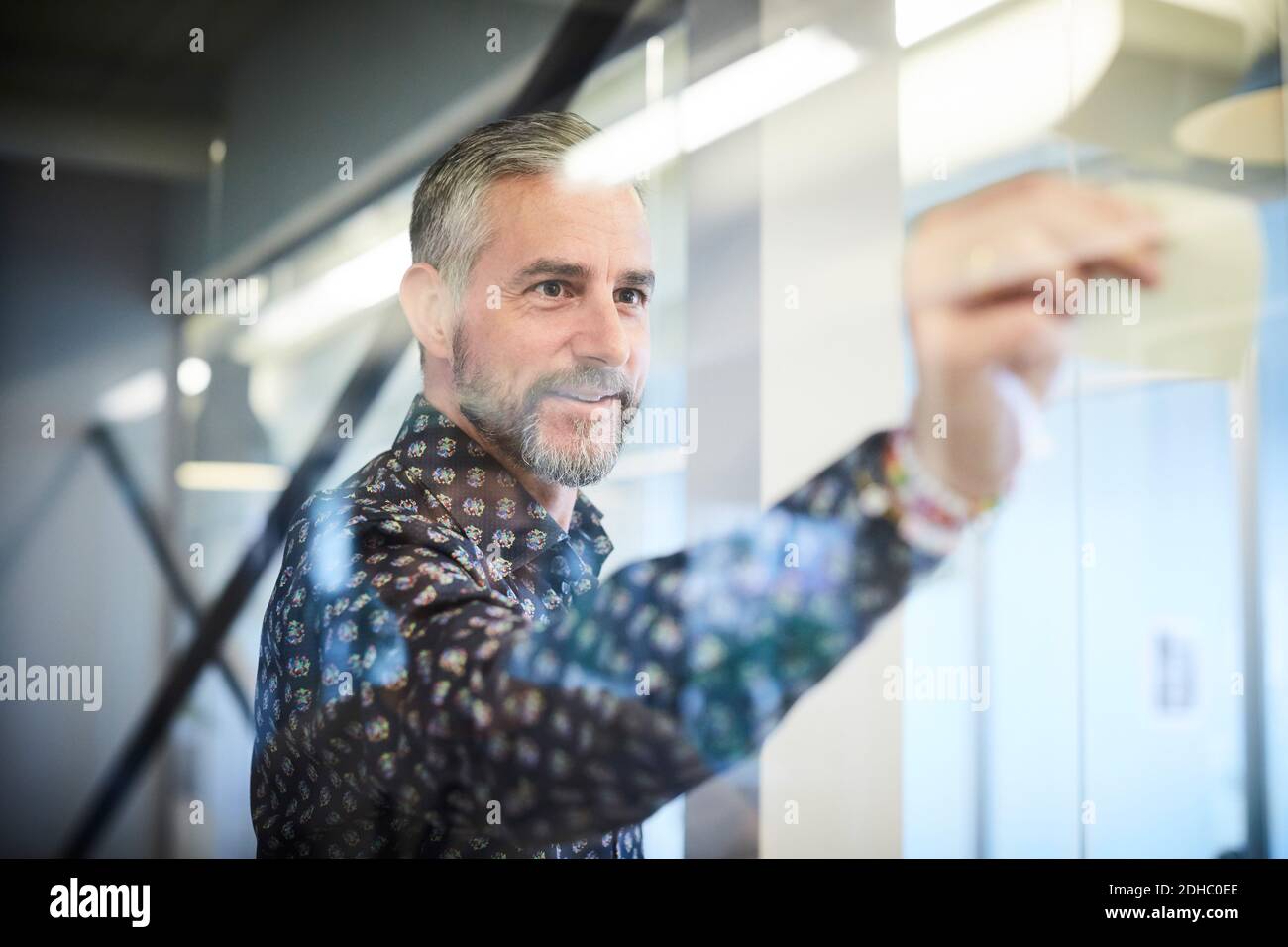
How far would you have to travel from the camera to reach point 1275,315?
2102mm

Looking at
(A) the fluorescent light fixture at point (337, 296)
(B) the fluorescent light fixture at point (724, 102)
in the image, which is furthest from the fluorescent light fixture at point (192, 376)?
(B) the fluorescent light fixture at point (724, 102)

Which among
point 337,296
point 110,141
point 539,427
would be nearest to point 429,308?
point 337,296

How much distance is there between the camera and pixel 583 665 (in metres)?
1.50

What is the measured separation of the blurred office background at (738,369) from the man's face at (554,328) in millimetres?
73

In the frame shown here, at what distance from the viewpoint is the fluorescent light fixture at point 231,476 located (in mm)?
1855

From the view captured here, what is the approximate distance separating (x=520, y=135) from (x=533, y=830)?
118cm

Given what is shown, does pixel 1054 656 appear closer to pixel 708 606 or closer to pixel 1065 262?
pixel 708 606

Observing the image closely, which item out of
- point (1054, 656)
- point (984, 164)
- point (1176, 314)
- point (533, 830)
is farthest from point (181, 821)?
point (1176, 314)

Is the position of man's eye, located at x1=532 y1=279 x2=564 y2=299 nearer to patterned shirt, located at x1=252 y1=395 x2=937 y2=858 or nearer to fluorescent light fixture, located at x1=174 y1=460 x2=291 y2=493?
patterned shirt, located at x1=252 y1=395 x2=937 y2=858

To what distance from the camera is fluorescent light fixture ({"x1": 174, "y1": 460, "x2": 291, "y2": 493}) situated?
1.86 m

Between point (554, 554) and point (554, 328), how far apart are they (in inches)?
14.8

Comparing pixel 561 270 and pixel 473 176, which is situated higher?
pixel 473 176

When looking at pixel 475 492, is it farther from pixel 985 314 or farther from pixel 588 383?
pixel 985 314

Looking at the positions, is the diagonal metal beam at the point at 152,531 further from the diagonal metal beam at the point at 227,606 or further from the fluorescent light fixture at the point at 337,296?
the fluorescent light fixture at the point at 337,296
